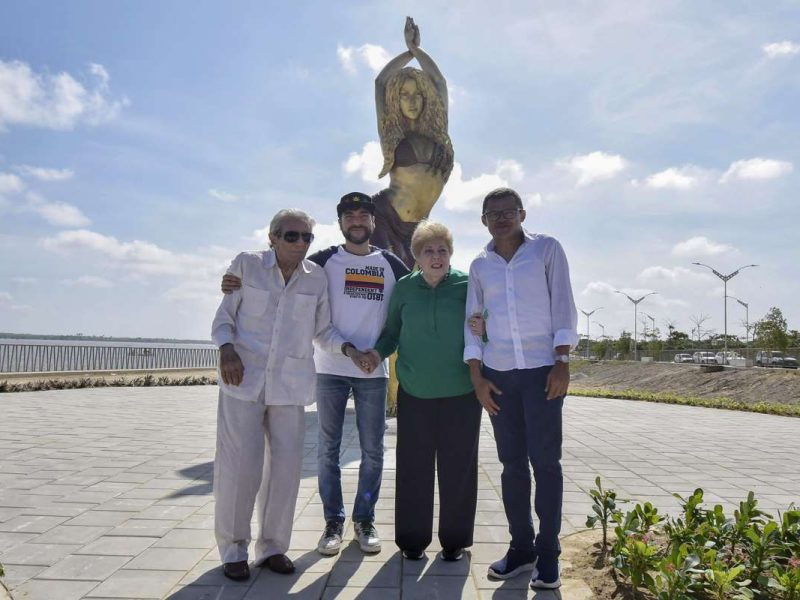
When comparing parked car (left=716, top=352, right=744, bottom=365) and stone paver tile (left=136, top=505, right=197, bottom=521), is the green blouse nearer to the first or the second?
stone paver tile (left=136, top=505, right=197, bottom=521)

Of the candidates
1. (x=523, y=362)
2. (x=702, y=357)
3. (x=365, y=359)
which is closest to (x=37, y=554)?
(x=365, y=359)

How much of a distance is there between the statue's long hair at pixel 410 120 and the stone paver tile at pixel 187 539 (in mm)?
5638

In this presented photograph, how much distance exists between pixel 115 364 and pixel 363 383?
843 inches

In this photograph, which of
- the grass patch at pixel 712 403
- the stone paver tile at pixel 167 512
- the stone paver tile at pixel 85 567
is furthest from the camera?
the grass patch at pixel 712 403

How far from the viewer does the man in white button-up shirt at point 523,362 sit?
2822 millimetres

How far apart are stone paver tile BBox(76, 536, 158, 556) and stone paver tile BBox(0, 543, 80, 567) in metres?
0.10

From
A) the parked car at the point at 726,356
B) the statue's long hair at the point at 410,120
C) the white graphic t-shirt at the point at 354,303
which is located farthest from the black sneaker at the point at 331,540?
the parked car at the point at 726,356

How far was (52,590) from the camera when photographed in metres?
2.73

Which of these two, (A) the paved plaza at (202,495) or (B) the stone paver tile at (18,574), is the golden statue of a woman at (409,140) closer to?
(A) the paved plaza at (202,495)

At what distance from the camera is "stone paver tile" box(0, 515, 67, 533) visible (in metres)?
3.62

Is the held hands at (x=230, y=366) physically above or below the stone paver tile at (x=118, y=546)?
above

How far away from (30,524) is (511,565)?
3.01 metres

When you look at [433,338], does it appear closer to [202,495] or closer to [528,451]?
[528,451]

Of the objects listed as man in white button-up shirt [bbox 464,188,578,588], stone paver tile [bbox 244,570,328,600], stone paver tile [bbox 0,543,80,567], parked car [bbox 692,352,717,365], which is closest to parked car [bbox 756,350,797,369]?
parked car [bbox 692,352,717,365]
